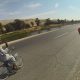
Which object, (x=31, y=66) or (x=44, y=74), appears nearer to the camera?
(x=44, y=74)

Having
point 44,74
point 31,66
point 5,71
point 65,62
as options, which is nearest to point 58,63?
point 65,62

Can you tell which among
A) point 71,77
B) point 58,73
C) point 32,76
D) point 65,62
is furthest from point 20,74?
point 65,62

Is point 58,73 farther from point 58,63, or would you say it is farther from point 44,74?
point 58,63

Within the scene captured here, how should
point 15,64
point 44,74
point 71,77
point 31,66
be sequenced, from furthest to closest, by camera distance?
point 31,66, point 15,64, point 44,74, point 71,77

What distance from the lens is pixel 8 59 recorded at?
933cm

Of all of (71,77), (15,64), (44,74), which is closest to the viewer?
(71,77)

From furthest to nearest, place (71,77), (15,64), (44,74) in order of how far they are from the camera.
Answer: (15,64)
(44,74)
(71,77)

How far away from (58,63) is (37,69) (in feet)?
4.84

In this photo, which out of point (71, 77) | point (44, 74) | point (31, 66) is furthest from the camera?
point (31, 66)

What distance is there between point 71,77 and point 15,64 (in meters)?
2.59

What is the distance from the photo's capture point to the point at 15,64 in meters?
9.71

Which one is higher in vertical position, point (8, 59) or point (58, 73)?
point (8, 59)

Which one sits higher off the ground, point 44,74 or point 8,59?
point 8,59

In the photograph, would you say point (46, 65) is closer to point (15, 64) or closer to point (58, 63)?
point (58, 63)
